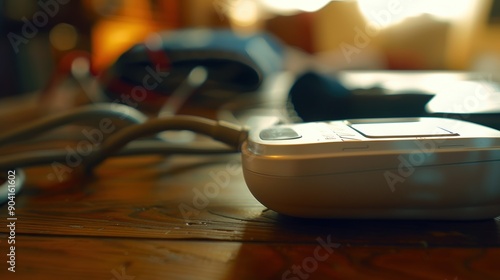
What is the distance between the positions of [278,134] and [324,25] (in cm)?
236

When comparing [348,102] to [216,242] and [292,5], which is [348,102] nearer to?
[216,242]

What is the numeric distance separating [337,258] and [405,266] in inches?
1.4

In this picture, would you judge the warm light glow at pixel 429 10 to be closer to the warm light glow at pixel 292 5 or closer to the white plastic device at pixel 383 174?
the warm light glow at pixel 292 5

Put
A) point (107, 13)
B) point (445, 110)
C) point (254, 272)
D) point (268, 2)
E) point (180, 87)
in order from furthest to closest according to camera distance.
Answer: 1. point (268, 2)
2. point (107, 13)
3. point (180, 87)
4. point (445, 110)
5. point (254, 272)

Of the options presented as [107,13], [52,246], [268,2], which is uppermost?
[268,2]

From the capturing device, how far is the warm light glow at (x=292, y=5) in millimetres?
2494

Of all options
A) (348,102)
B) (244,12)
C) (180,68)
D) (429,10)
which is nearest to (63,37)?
(180,68)

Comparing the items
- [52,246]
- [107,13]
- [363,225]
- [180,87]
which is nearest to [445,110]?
[363,225]

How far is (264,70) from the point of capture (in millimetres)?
831

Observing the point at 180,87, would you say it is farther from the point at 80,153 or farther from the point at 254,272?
the point at 254,272

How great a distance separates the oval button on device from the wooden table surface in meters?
0.06

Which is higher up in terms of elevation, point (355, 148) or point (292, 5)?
point (292, 5)

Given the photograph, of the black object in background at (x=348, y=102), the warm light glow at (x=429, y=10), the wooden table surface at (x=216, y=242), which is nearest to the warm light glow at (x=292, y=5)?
the warm light glow at (x=429, y=10)

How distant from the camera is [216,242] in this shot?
0.26 metres
